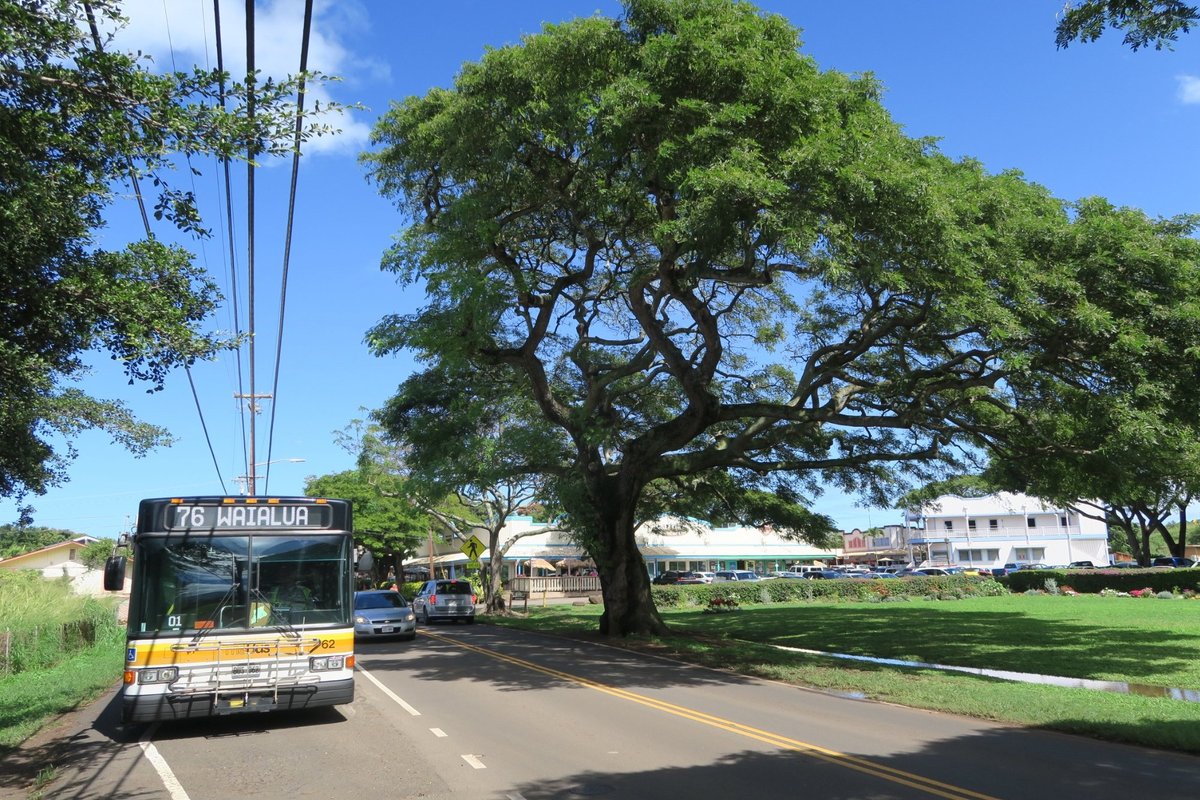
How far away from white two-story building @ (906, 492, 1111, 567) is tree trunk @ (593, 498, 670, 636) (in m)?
66.1

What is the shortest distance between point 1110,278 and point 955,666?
818 centimetres

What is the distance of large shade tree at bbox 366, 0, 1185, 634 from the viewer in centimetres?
1299

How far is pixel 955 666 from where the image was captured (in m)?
17.2

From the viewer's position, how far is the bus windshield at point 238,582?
10.0 meters

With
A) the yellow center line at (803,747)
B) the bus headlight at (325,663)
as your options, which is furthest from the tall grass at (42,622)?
the yellow center line at (803,747)

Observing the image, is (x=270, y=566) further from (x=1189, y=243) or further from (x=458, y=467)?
(x=1189, y=243)

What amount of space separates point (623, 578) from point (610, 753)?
14.5 m

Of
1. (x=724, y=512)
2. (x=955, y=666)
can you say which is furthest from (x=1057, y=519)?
(x=955, y=666)

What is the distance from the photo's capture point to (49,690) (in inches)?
558

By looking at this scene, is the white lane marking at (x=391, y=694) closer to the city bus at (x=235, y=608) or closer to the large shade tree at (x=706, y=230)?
the city bus at (x=235, y=608)

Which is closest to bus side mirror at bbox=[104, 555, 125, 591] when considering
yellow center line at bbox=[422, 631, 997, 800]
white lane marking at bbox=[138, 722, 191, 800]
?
white lane marking at bbox=[138, 722, 191, 800]

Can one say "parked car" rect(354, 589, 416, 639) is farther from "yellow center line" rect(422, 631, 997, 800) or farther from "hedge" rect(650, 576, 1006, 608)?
"hedge" rect(650, 576, 1006, 608)

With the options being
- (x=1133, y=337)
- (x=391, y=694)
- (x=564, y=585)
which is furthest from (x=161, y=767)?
(x=564, y=585)

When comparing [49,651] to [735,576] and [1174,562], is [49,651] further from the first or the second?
[1174,562]
